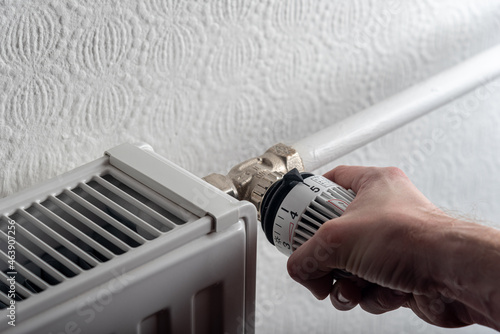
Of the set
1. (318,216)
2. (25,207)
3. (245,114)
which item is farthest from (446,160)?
(25,207)

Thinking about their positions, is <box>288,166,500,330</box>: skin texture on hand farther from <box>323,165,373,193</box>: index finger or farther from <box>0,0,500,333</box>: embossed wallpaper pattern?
<box>0,0,500,333</box>: embossed wallpaper pattern

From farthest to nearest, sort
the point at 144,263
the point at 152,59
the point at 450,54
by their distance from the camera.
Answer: the point at 450,54, the point at 152,59, the point at 144,263

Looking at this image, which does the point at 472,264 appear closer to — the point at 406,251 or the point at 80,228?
the point at 406,251

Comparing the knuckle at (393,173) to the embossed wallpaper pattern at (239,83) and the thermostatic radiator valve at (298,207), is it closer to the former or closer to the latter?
the thermostatic radiator valve at (298,207)

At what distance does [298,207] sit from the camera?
369mm

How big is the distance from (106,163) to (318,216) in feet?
0.46

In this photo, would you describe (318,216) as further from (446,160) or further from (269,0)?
(446,160)

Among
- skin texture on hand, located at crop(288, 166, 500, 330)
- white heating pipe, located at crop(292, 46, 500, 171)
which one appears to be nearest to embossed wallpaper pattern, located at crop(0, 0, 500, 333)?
white heating pipe, located at crop(292, 46, 500, 171)

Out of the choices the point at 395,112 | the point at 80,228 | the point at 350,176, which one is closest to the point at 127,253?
the point at 80,228

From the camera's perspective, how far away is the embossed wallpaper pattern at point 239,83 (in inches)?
16.0

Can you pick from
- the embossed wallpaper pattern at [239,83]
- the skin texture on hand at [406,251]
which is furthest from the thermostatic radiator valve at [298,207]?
the embossed wallpaper pattern at [239,83]

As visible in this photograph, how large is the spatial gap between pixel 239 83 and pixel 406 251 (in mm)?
237

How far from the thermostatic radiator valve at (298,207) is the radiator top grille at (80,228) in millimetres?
59

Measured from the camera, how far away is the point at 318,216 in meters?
0.37
